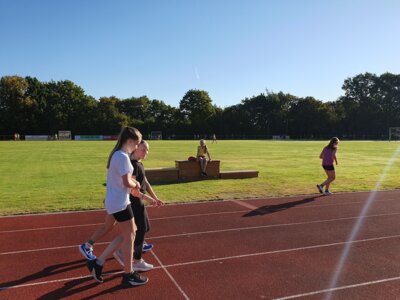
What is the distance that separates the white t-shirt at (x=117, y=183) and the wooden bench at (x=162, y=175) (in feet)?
33.0

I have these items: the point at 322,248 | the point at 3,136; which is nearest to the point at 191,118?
the point at 3,136

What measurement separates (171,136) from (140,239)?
9456 centimetres

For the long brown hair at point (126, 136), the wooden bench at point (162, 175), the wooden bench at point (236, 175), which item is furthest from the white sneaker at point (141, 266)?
the wooden bench at point (236, 175)

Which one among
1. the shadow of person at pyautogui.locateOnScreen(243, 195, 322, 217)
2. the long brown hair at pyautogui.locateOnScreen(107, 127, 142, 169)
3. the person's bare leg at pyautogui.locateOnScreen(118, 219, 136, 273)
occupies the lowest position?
the shadow of person at pyautogui.locateOnScreen(243, 195, 322, 217)

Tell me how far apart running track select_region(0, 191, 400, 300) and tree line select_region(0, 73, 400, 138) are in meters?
87.3

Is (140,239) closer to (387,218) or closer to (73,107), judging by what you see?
(387,218)

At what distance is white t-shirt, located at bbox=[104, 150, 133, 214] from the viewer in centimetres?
468

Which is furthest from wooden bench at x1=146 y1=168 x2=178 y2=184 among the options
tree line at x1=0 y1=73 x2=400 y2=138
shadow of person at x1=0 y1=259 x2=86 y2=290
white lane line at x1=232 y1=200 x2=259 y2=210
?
tree line at x1=0 y1=73 x2=400 y2=138

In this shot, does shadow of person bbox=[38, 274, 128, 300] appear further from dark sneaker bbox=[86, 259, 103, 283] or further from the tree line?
the tree line

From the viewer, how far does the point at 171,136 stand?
327ft

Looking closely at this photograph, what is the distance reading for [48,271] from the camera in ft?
18.4

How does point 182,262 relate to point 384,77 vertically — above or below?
below

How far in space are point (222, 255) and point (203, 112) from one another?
100m

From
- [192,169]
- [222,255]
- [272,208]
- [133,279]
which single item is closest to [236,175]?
[192,169]
